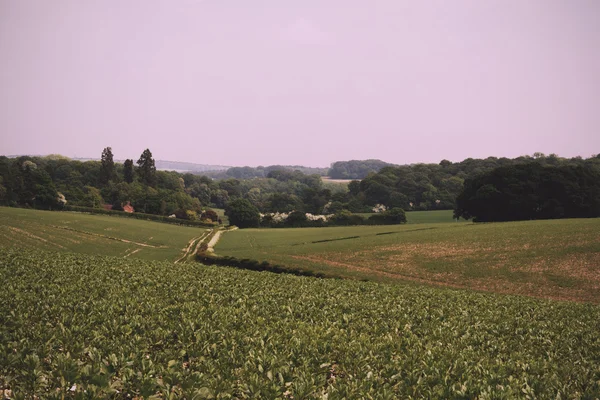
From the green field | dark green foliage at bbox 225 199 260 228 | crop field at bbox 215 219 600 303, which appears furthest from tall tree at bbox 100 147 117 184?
the green field

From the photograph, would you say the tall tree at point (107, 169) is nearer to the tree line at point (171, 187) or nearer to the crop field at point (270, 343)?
the tree line at point (171, 187)

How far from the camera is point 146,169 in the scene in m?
133

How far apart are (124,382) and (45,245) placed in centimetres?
4521

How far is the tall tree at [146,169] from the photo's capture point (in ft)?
433

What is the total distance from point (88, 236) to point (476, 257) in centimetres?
5387

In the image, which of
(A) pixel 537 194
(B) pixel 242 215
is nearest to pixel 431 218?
(A) pixel 537 194

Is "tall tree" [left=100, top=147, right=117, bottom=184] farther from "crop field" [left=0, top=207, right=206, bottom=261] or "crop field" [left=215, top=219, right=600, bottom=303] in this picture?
"crop field" [left=215, top=219, right=600, bottom=303]

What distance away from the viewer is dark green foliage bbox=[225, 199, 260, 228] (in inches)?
4018

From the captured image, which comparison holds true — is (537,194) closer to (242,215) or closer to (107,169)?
(242,215)

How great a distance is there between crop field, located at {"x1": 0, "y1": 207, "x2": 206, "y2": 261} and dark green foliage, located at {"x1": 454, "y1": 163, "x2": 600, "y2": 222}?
60.3m

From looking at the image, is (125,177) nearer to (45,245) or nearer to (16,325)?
(45,245)

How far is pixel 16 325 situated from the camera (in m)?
10.7

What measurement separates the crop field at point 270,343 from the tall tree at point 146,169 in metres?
120

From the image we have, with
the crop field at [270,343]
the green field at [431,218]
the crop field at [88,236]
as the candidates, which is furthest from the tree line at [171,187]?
the crop field at [270,343]
